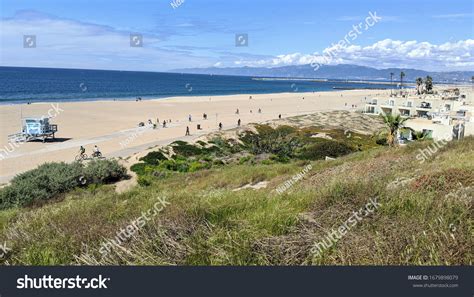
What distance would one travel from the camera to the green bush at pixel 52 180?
1705 cm

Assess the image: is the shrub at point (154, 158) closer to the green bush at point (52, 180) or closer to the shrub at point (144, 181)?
the green bush at point (52, 180)

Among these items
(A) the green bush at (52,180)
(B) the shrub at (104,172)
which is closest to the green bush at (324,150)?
(B) the shrub at (104,172)

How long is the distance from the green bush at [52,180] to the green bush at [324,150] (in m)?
14.0

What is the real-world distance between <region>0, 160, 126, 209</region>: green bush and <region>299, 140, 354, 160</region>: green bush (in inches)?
551

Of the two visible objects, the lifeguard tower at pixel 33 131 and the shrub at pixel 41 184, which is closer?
the shrub at pixel 41 184

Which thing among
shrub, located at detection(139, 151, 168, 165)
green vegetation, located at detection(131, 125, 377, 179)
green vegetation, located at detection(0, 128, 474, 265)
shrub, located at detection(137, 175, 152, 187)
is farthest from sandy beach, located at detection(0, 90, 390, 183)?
green vegetation, located at detection(0, 128, 474, 265)

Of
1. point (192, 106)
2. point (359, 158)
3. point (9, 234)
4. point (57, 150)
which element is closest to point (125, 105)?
point (192, 106)

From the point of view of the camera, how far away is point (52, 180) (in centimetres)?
1933

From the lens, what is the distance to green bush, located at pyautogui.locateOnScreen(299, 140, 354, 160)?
31016mm

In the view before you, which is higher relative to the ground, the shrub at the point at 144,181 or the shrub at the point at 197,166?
the shrub at the point at 144,181

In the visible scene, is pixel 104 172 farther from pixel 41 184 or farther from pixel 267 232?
pixel 267 232

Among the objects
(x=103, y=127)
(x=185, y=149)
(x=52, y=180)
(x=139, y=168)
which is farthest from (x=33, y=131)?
(x=52, y=180)

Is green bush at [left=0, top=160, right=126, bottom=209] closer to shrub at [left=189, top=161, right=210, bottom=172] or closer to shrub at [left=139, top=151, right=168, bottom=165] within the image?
shrub at [left=139, top=151, right=168, bottom=165]
